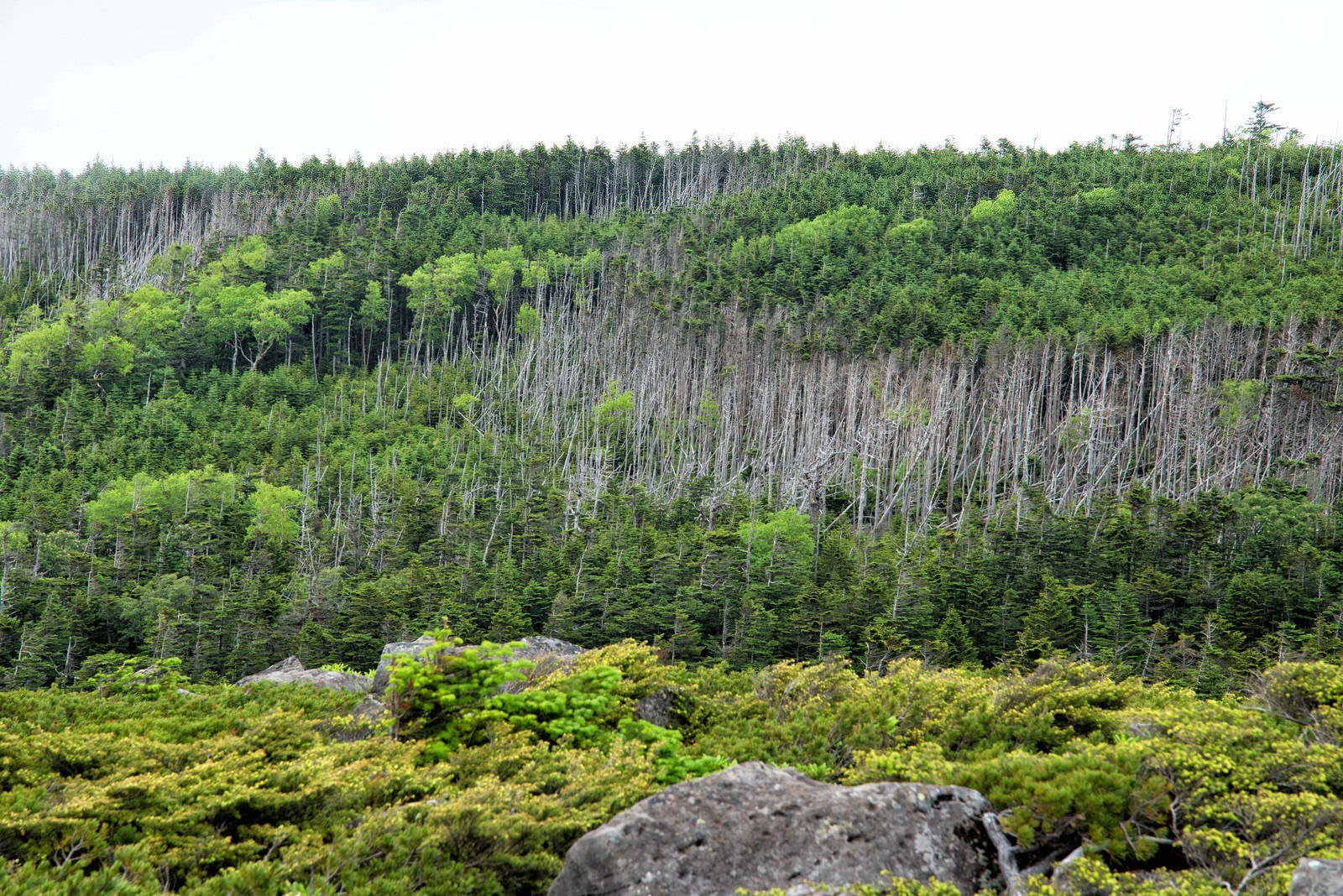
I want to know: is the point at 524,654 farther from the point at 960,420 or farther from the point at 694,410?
the point at 694,410

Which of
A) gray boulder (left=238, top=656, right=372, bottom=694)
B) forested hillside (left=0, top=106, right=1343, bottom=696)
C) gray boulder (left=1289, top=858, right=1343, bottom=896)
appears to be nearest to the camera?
gray boulder (left=1289, top=858, right=1343, bottom=896)

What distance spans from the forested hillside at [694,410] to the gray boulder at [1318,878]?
2493cm

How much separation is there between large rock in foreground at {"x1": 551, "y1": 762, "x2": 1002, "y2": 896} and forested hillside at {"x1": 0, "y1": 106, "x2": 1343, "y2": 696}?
81.0 feet

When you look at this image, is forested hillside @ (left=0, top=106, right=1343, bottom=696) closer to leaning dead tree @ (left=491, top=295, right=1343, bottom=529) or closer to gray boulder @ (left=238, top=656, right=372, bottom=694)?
leaning dead tree @ (left=491, top=295, right=1343, bottom=529)

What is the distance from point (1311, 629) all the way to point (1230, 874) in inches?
1508

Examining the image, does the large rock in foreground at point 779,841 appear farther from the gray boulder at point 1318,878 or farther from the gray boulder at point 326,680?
the gray boulder at point 326,680

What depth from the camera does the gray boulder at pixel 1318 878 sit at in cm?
735

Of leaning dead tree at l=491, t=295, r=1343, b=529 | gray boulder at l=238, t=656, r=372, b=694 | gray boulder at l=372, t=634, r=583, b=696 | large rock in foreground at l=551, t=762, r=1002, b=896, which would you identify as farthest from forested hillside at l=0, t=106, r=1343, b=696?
large rock in foreground at l=551, t=762, r=1002, b=896

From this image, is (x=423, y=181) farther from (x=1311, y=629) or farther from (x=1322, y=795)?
(x=1322, y=795)

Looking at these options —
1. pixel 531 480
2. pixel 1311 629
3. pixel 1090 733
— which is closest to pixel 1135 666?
pixel 1311 629

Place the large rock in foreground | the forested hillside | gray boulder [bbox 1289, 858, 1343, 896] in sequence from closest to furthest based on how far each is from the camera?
gray boulder [bbox 1289, 858, 1343, 896], the large rock in foreground, the forested hillside

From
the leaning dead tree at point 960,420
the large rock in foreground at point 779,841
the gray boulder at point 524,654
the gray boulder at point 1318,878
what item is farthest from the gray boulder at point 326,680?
the leaning dead tree at point 960,420

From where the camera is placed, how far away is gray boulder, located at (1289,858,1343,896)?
7.35m

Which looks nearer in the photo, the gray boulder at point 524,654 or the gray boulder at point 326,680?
the gray boulder at point 524,654
